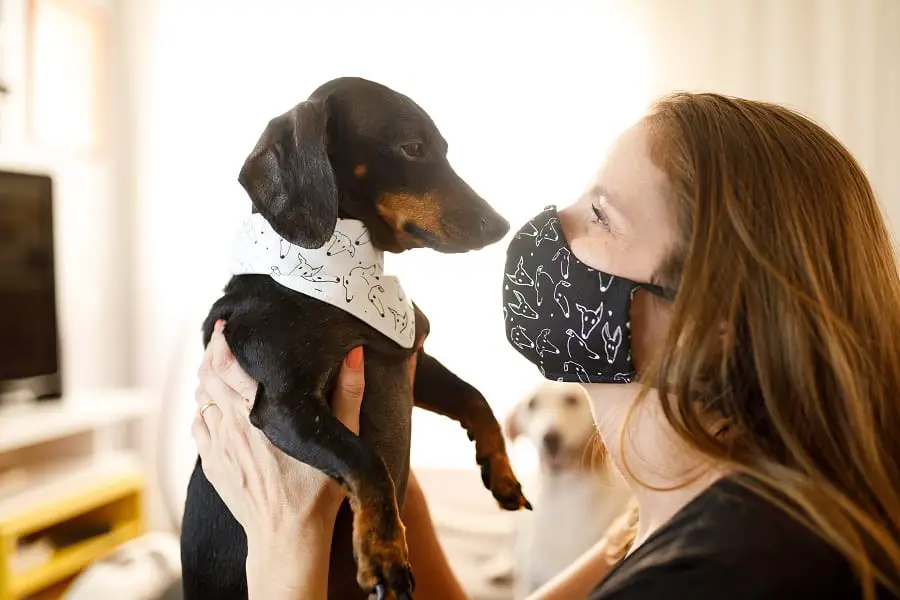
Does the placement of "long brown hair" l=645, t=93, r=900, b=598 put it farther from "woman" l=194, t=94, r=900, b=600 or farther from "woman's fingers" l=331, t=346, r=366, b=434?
"woman's fingers" l=331, t=346, r=366, b=434

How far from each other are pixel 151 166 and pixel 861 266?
3196 millimetres

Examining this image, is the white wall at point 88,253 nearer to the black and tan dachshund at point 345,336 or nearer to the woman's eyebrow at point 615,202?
the black and tan dachshund at point 345,336

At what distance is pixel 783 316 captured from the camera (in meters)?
0.78

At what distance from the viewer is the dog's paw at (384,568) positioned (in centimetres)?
85

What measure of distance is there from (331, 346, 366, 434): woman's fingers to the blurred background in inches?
66.1

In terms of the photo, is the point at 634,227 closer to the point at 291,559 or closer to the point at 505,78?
the point at 291,559

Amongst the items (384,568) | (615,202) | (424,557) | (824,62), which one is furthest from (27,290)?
(824,62)

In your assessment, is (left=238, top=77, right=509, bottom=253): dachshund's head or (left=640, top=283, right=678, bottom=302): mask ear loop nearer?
(left=640, top=283, right=678, bottom=302): mask ear loop

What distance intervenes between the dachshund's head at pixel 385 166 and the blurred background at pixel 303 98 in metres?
1.75

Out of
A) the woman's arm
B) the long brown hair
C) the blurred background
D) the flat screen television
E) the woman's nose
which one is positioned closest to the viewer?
the long brown hair

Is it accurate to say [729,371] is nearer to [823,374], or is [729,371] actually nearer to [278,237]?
[823,374]

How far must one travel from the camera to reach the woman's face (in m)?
0.89

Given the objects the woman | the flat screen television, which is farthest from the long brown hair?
the flat screen television

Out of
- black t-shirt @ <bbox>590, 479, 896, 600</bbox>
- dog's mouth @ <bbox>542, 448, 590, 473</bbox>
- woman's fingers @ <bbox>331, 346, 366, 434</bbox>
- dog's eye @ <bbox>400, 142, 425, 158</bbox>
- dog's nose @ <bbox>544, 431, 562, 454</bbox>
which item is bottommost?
dog's mouth @ <bbox>542, 448, 590, 473</bbox>
